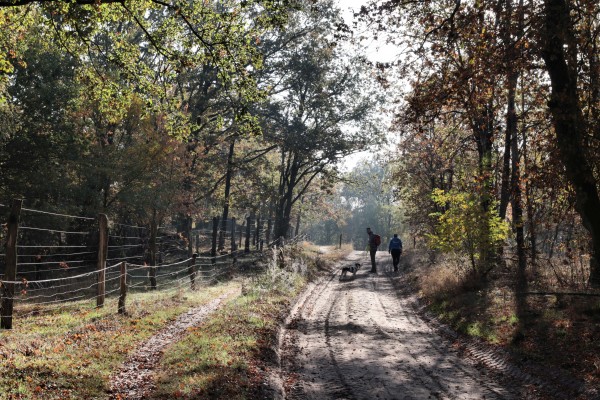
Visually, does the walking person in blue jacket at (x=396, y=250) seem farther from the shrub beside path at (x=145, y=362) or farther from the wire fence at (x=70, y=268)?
the shrub beside path at (x=145, y=362)

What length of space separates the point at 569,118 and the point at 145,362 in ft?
29.9

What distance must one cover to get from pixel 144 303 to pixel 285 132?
20.6 metres

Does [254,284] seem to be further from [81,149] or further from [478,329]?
[81,149]

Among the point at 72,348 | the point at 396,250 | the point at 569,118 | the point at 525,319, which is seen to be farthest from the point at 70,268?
the point at 569,118

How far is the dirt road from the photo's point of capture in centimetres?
702

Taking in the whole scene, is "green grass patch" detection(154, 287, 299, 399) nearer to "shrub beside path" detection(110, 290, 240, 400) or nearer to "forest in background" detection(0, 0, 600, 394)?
"shrub beside path" detection(110, 290, 240, 400)

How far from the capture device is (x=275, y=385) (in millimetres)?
7133

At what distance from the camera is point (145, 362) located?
8.10 meters

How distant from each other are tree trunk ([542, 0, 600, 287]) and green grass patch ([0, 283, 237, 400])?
30.7 ft

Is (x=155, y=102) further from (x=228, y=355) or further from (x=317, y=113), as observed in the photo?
(x=317, y=113)

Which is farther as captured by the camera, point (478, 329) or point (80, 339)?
point (478, 329)

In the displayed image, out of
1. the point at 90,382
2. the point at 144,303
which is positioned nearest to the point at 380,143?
the point at 144,303

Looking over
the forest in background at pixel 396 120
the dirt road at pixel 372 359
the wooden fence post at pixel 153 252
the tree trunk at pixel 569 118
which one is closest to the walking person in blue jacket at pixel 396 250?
the forest in background at pixel 396 120

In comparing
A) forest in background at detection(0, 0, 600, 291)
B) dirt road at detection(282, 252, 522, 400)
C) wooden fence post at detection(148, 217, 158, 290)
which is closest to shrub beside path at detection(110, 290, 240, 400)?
dirt road at detection(282, 252, 522, 400)
